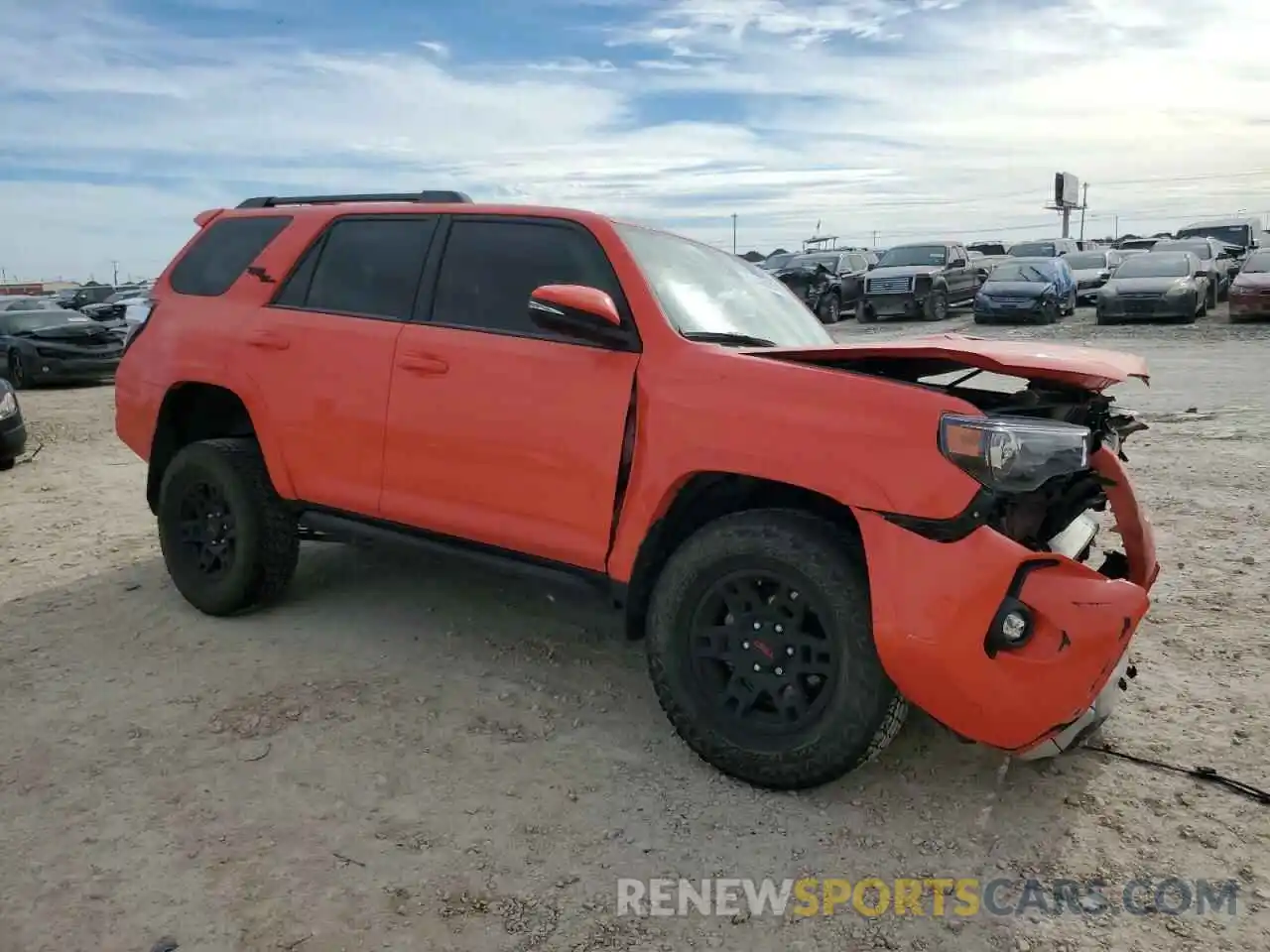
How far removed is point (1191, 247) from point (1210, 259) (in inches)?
35.9

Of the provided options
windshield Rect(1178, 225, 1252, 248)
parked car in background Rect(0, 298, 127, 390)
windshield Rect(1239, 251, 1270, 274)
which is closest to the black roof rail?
parked car in background Rect(0, 298, 127, 390)

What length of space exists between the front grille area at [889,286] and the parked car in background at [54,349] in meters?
15.7

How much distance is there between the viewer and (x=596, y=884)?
2648mm

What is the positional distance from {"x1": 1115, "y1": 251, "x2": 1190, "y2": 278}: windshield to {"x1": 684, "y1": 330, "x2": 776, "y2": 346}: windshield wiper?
67.8 feet

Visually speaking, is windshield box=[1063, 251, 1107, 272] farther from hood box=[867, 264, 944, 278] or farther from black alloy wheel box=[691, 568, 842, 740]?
black alloy wheel box=[691, 568, 842, 740]

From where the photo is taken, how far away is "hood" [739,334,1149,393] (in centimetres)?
277

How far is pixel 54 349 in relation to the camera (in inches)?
598

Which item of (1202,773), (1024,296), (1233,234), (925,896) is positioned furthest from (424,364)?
(1233,234)

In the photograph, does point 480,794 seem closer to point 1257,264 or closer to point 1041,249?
point 1257,264

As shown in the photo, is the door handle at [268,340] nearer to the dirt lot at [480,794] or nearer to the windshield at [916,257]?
the dirt lot at [480,794]

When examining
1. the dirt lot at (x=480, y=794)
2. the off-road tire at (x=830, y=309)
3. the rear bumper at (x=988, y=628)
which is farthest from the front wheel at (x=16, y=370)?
the off-road tire at (x=830, y=309)

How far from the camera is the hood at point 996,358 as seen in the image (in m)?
2.77

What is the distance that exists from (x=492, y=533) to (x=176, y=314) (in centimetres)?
215

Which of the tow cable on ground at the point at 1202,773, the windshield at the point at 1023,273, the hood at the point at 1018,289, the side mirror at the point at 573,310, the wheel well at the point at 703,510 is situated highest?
the windshield at the point at 1023,273
